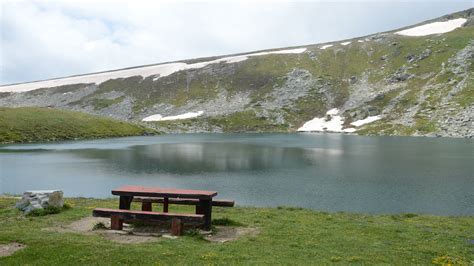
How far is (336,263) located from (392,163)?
49.7 meters

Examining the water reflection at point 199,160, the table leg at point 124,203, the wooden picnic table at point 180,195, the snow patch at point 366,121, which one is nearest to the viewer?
the wooden picnic table at point 180,195

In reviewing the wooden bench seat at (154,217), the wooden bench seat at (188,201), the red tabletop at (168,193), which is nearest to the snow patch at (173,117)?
the wooden bench seat at (188,201)

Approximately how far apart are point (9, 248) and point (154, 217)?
6.16 m

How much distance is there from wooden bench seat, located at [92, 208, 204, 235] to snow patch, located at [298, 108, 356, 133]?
12626cm

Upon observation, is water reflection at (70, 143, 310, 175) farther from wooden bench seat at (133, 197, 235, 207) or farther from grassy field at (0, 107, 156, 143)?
grassy field at (0, 107, 156, 143)

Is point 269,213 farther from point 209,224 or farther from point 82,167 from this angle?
point 82,167

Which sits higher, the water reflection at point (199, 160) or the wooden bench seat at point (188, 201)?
the wooden bench seat at point (188, 201)

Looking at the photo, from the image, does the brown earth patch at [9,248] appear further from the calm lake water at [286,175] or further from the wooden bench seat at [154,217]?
the calm lake water at [286,175]

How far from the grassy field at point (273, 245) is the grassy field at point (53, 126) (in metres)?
99.5

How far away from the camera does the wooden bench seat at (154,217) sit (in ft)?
62.2

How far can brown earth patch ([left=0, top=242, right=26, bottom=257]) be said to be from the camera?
15125 millimetres

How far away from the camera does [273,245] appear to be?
57.6 feet

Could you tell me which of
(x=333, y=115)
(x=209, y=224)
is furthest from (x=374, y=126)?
(x=209, y=224)

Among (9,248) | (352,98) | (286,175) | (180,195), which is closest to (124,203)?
(180,195)
